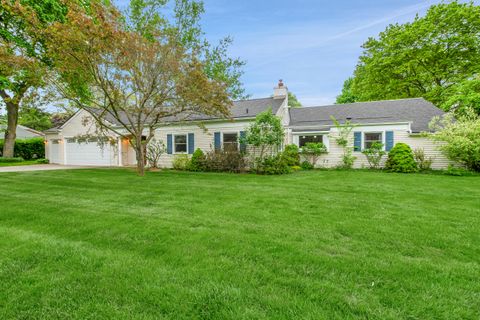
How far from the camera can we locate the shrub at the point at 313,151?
14461 mm

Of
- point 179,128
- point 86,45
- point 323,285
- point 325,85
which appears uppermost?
point 325,85

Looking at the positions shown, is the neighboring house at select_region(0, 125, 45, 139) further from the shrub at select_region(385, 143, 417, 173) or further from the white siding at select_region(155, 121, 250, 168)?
the shrub at select_region(385, 143, 417, 173)

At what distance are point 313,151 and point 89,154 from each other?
1540cm

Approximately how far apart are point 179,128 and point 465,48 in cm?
2410

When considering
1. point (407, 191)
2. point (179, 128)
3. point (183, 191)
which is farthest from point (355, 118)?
point (183, 191)

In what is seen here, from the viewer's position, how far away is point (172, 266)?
2820 mm

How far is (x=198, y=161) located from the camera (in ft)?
45.1

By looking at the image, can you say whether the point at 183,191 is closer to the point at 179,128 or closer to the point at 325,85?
the point at 179,128

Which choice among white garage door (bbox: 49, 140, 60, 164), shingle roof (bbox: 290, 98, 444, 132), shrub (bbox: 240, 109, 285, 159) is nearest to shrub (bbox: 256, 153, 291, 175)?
shrub (bbox: 240, 109, 285, 159)

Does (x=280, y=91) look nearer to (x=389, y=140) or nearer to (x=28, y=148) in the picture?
(x=389, y=140)

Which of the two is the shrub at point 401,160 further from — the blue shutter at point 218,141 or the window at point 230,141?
the blue shutter at point 218,141

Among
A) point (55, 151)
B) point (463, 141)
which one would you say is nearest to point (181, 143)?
point (55, 151)

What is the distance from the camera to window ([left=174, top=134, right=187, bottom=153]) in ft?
49.9

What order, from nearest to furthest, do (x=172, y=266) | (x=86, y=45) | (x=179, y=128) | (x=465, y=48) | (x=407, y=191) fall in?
1. (x=172, y=266)
2. (x=407, y=191)
3. (x=86, y=45)
4. (x=179, y=128)
5. (x=465, y=48)
